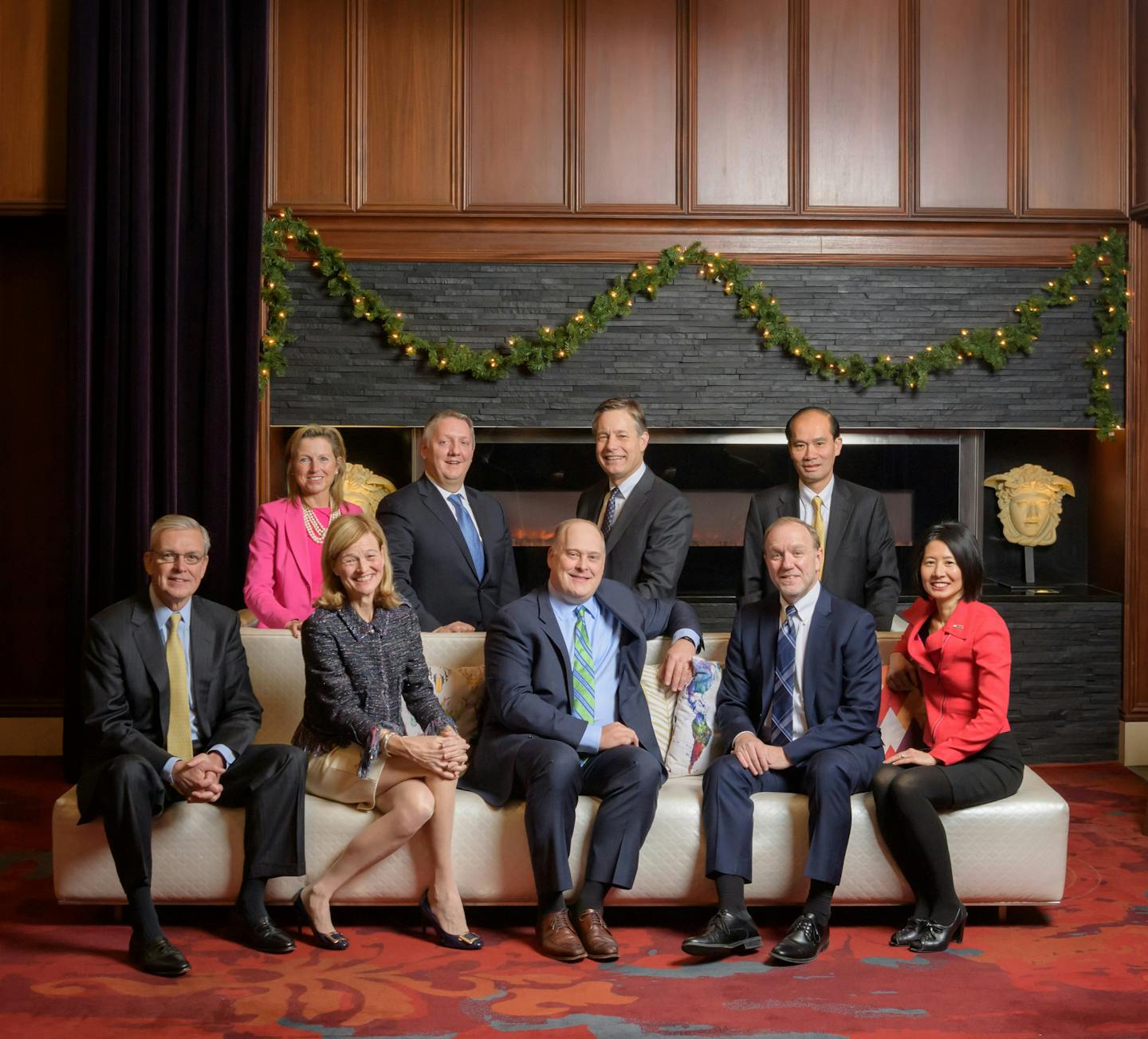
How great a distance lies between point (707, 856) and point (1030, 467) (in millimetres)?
3149

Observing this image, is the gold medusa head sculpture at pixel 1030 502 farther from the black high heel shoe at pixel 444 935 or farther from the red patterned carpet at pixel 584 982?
the black high heel shoe at pixel 444 935

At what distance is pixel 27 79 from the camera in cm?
546

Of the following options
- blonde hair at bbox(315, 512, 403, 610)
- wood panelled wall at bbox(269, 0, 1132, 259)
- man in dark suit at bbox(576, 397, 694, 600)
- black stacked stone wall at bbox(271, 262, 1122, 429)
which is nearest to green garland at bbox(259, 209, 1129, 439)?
black stacked stone wall at bbox(271, 262, 1122, 429)

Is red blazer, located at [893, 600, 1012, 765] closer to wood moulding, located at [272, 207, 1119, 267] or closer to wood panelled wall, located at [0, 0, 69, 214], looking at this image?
wood moulding, located at [272, 207, 1119, 267]

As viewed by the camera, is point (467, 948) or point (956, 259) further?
point (956, 259)

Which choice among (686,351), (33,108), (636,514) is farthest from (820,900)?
(33,108)

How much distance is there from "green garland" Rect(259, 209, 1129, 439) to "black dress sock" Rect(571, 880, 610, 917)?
263 cm

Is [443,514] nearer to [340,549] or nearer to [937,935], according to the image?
[340,549]

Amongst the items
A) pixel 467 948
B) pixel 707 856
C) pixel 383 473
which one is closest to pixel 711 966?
pixel 707 856

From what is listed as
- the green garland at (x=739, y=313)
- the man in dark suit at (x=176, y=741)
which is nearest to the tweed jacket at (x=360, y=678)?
the man in dark suit at (x=176, y=741)

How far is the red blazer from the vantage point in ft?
12.0

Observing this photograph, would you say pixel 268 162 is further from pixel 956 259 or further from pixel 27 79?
pixel 956 259

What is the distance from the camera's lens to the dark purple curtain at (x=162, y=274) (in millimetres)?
5320

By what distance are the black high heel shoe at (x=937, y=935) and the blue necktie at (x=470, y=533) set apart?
1860mm
